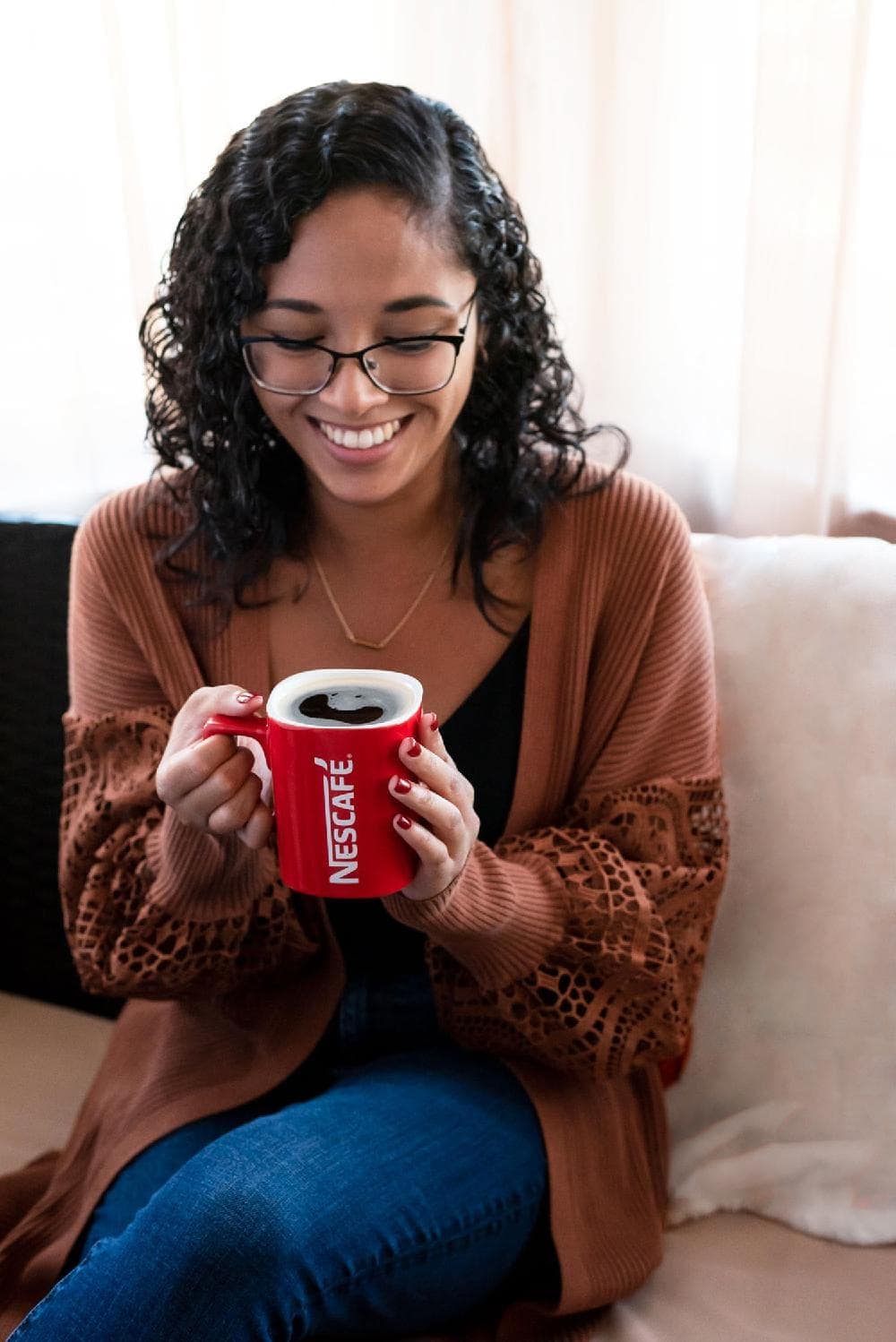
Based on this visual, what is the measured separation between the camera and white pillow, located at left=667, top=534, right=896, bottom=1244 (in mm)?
1243

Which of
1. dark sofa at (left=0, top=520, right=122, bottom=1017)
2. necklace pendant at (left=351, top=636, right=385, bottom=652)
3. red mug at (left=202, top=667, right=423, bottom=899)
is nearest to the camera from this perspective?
red mug at (left=202, top=667, right=423, bottom=899)

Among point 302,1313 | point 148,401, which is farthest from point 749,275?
point 302,1313

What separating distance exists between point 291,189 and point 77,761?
1.86 ft

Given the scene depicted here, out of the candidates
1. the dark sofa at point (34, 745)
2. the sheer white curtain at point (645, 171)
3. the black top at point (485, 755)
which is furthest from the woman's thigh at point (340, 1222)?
the sheer white curtain at point (645, 171)

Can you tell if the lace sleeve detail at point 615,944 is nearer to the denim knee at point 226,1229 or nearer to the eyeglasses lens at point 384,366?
the denim knee at point 226,1229

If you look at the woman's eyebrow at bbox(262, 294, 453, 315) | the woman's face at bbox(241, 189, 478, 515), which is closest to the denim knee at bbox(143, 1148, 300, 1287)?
the woman's face at bbox(241, 189, 478, 515)

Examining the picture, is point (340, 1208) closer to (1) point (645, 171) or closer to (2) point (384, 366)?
(2) point (384, 366)

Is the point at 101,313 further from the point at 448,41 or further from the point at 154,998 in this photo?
the point at 154,998

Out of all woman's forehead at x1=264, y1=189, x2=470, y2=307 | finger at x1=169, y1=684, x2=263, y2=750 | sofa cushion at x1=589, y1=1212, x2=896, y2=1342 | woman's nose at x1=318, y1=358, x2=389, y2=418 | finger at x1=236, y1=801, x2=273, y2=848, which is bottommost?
sofa cushion at x1=589, y1=1212, x2=896, y2=1342

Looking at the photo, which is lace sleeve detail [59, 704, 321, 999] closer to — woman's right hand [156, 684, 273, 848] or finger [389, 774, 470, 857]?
woman's right hand [156, 684, 273, 848]

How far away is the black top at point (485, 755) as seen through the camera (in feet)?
4.14

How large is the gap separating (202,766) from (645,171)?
32.4 inches

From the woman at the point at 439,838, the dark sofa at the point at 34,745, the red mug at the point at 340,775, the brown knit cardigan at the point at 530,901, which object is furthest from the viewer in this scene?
the dark sofa at the point at 34,745

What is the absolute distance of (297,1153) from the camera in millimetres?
1077
